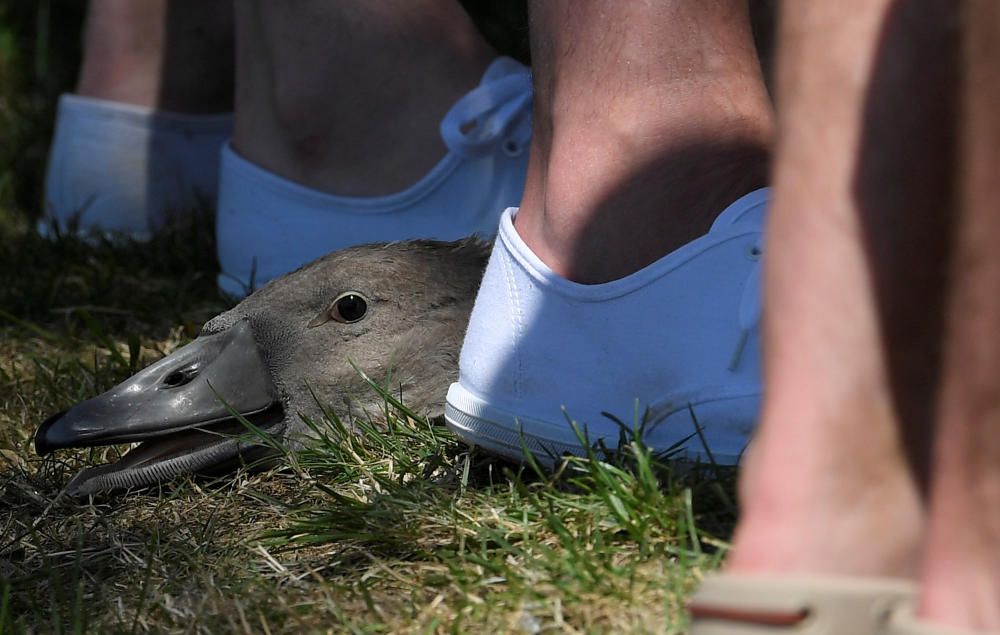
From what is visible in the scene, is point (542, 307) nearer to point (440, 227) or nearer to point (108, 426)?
point (108, 426)

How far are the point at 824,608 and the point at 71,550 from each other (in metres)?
1.07

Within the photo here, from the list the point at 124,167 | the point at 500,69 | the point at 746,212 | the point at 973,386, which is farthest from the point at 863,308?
the point at 124,167

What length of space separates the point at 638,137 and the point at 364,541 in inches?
24.4

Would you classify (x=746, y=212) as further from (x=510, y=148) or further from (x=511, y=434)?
(x=510, y=148)

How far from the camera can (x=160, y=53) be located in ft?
10.6

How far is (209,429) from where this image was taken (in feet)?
6.28

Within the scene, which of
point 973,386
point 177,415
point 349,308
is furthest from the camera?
point 349,308

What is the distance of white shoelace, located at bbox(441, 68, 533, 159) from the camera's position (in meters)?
2.43

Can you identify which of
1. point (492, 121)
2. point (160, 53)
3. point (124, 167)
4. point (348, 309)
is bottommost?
point (124, 167)

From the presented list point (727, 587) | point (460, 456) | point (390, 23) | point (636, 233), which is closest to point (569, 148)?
point (636, 233)

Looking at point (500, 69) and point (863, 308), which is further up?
point (863, 308)

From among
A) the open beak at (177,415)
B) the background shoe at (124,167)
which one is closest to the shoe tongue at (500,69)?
the open beak at (177,415)

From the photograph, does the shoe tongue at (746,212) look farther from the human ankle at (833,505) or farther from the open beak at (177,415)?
the open beak at (177,415)

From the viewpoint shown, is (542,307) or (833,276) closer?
(833,276)
